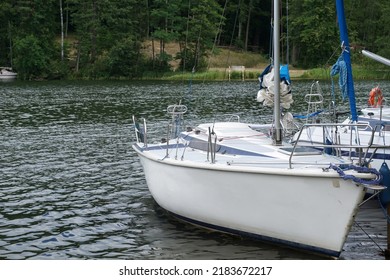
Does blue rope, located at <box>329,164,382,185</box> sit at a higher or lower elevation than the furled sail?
lower

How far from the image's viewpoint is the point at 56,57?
298 ft

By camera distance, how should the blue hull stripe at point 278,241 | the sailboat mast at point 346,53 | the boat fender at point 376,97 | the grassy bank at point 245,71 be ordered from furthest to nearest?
the grassy bank at point 245,71 < the boat fender at point 376,97 < the sailboat mast at point 346,53 < the blue hull stripe at point 278,241

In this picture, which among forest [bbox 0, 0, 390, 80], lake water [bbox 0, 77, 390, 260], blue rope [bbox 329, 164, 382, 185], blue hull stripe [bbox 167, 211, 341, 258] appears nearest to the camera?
blue rope [bbox 329, 164, 382, 185]

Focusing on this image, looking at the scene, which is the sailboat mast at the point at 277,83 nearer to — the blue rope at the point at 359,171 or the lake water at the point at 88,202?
the lake water at the point at 88,202

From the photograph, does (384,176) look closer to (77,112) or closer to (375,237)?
(375,237)

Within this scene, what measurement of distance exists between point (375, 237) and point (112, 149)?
1359 cm

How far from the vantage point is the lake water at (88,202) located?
41.4 feet

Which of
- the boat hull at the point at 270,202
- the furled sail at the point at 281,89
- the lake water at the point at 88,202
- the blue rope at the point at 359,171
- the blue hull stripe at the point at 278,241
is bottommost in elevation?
the lake water at the point at 88,202

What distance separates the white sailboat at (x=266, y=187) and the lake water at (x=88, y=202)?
1.53 feet

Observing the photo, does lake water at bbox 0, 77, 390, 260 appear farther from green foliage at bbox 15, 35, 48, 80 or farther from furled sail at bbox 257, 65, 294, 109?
green foliage at bbox 15, 35, 48, 80

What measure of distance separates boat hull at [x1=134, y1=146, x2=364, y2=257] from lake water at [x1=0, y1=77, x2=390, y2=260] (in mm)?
415

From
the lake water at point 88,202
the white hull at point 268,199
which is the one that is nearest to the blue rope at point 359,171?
the white hull at point 268,199

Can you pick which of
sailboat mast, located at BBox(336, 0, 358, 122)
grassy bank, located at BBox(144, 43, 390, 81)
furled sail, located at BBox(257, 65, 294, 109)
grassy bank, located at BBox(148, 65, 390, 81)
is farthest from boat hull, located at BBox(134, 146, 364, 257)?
grassy bank, located at BBox(148, 65, 390, 81)

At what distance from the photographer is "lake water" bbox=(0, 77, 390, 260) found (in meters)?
12.6
